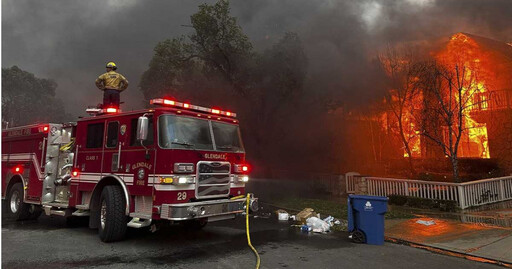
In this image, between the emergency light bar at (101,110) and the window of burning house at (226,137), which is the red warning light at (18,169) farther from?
the window of burning house at (226,137)

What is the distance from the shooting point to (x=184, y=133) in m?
5.43

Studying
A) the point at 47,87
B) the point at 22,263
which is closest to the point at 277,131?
the point at 22,263

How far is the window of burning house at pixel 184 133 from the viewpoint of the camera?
5191mm

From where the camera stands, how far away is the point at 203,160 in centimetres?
545

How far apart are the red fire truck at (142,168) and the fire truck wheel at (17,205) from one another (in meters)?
0.45

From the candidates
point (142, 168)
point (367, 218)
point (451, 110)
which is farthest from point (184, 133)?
point (451, 110)

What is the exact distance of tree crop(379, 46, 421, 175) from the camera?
12.6 meters

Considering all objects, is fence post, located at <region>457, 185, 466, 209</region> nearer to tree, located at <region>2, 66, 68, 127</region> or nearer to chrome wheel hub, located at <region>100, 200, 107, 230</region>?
chrome wheel hub, located at <region>100, 200, 107, 230</region>

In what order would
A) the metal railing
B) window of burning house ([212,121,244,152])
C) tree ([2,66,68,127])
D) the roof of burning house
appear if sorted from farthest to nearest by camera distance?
tree ([2,66,68,127])
the roof of burning house
the metal railing
window of burning house ([212,121,244,152])

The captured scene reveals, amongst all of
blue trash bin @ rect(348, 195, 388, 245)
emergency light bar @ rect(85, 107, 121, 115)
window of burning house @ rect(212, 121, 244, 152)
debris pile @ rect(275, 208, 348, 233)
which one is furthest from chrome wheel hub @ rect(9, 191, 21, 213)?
blue trash bin @ rect(348, 195, 388, 245)

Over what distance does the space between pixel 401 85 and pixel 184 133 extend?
1056 centimetres

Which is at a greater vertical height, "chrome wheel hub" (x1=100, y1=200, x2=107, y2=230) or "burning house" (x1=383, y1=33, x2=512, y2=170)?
"burning house" (x1=383, y1=33, x2=512, y2=170)

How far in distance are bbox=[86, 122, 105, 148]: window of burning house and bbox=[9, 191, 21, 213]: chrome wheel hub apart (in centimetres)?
295

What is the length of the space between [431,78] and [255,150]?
1021cm
